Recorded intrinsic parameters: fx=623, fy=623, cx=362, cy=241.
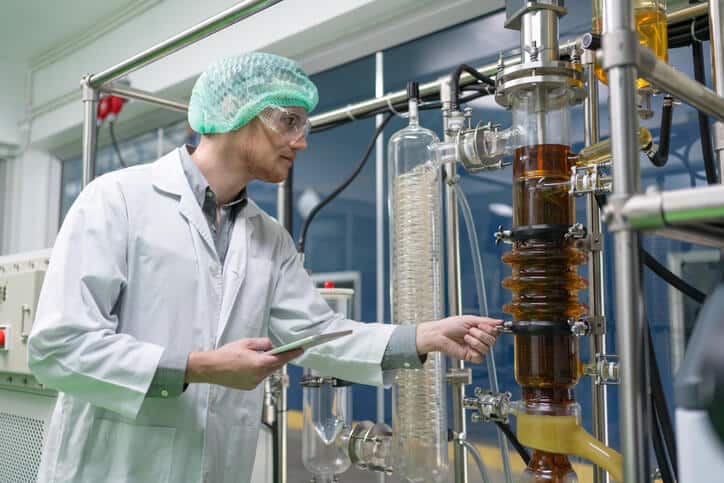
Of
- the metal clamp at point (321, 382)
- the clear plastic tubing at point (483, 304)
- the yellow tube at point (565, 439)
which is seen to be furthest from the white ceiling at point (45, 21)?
the yellow tube at point (565, 439)

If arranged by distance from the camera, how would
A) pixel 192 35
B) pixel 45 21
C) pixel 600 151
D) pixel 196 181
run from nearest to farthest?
1. pixel 600 151
2. pixel 196 181
3. pixel 192 35
4. pixel 45 21

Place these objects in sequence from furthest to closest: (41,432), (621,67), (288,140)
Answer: (41,432), (288,140), (621,67)

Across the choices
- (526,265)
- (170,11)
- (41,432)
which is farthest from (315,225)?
(526,265)

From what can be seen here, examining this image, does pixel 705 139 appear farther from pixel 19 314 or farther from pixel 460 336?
pixel 19 314

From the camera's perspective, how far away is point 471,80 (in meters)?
1.59

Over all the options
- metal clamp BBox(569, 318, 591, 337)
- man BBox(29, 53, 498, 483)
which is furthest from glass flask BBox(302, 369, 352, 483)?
metal clamp BBox(569, 318, 591, 337)

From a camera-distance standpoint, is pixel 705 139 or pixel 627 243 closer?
pixel 627 243

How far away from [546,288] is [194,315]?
73 centimetres

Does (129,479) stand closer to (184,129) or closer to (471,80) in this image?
(471,80)

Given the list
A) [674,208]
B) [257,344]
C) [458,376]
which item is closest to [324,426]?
[458,376]

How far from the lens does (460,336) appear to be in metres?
1.25

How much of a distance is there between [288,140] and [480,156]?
1.47 feet

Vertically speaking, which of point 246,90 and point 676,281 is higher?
point 246,90

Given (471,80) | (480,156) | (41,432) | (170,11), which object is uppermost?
(170,11)
